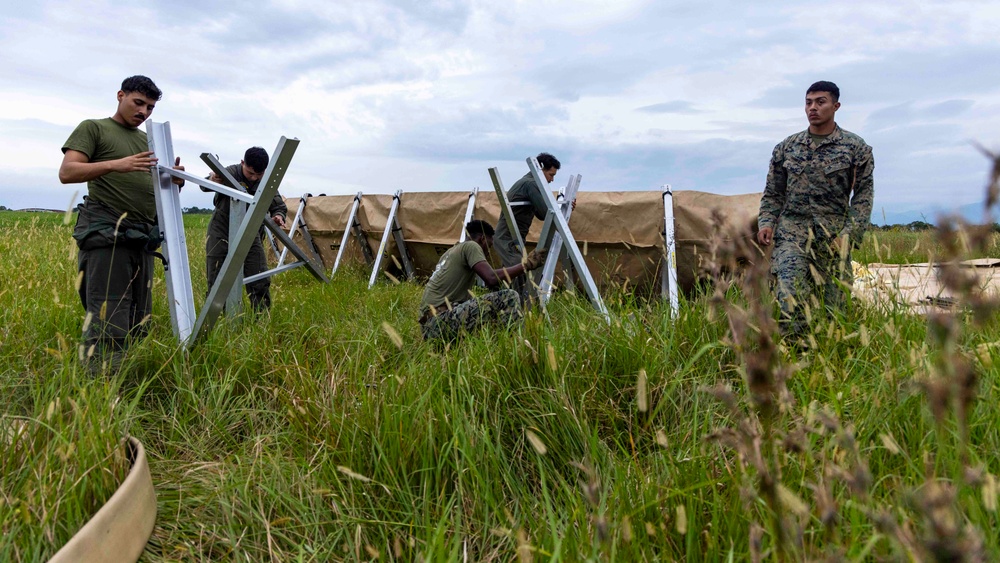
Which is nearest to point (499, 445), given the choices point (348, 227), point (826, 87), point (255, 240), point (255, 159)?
point (826, 87)

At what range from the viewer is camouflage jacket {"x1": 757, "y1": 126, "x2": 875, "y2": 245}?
4.38 m

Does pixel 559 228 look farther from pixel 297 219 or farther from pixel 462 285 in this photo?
pixel 297 219

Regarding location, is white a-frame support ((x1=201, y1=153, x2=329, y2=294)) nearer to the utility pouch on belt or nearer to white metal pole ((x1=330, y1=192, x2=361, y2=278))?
the utility pouch on belt

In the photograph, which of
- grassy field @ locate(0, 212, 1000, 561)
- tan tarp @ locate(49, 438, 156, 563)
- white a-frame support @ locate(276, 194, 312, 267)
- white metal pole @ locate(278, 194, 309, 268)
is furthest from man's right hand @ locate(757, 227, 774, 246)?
white metal pole @ locate(278, 194, 309, 268)

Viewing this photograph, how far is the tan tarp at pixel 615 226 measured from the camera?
5.76 metres

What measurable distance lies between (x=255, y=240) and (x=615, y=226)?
296 centimetres

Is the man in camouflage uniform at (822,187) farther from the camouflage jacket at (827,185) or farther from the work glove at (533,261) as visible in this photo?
the work glove at (533,261)

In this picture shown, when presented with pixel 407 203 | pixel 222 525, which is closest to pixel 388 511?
pixel 222 525

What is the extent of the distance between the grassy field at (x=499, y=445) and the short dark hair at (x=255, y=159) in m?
2.54

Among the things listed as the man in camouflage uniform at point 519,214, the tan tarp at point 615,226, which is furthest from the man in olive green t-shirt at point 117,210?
the man in camouflage uniform at point 519,214

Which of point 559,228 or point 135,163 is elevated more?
point 135,163

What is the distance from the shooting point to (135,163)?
3764 millimetres

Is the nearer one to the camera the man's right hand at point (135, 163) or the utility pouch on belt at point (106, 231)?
the man's right hand at point (135, 163)

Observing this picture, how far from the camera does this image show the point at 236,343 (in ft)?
12.0
